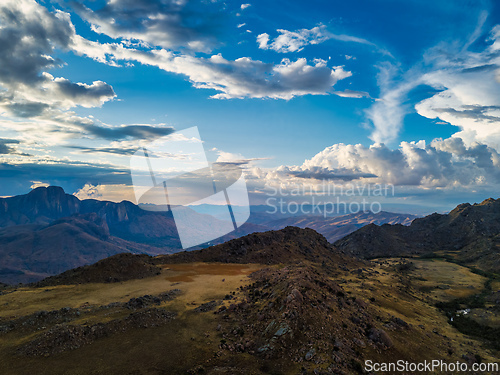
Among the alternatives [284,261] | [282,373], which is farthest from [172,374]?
[284,261]

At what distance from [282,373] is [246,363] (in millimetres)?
4921

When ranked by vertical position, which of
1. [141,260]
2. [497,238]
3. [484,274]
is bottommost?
[484,274]

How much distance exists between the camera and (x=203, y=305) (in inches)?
2021

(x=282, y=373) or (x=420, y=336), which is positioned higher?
(x=282, y=373)

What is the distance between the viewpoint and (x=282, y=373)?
100 ft

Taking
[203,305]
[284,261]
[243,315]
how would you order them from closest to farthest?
1. [243,315]
2. [203,305]
3. [284,261]

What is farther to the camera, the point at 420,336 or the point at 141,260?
the point at 141,260

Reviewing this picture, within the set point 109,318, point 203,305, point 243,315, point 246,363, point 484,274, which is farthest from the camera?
point 484,274

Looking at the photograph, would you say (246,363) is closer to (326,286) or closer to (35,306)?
(326,286)

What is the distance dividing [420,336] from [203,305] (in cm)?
4430

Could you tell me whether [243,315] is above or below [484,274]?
above

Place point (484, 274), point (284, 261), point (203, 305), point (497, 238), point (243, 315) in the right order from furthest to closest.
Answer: point (497, 238), point (484, 274), point (284, 261), point (203, 305), point (243, 315)

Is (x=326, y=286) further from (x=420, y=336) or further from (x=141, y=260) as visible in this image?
(x=141, y=260)

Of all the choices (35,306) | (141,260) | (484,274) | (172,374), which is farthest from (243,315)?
(484,274)
